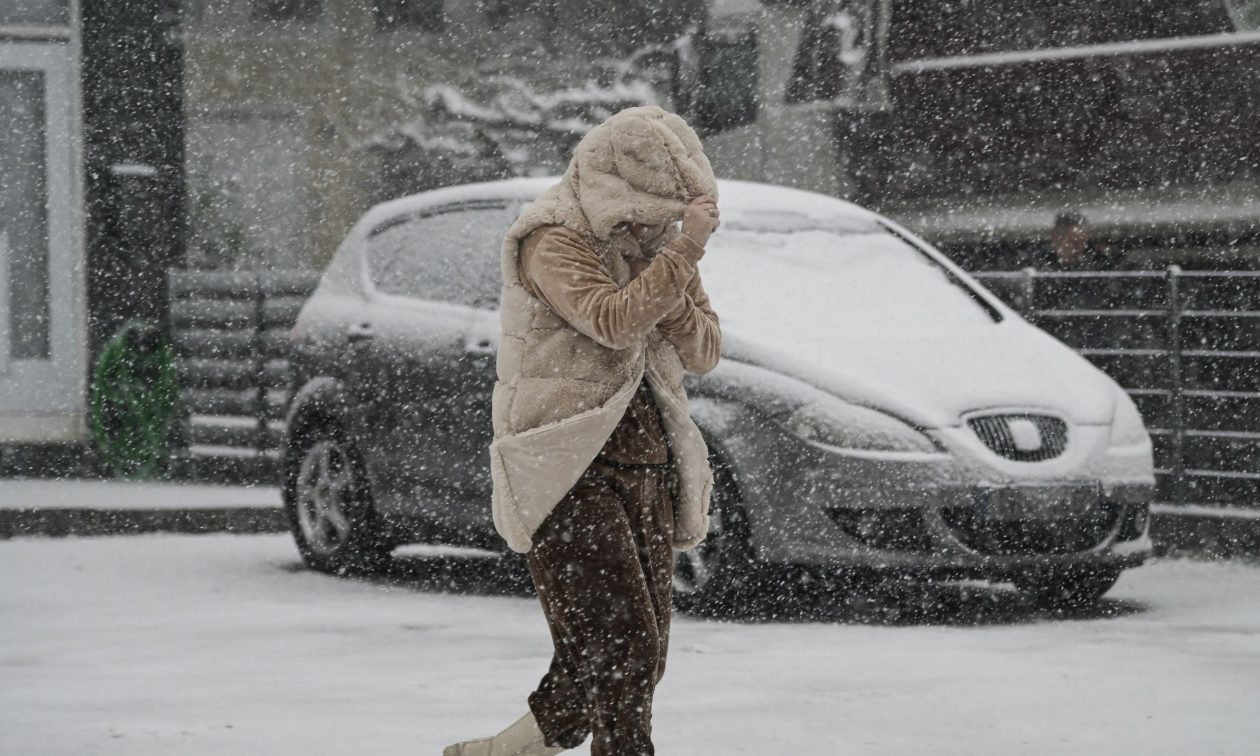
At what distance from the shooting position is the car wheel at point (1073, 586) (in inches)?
367

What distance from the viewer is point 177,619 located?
350 inches

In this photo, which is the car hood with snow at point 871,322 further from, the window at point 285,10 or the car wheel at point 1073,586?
the window at point 285,10

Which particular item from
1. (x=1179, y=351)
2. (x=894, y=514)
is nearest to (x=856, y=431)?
(x=894, y=514)

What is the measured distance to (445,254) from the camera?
991 centimetres

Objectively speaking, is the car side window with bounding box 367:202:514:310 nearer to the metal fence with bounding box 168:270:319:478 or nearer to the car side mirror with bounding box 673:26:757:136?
the metal fence with bounding box 168:270:319:478

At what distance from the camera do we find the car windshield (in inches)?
358

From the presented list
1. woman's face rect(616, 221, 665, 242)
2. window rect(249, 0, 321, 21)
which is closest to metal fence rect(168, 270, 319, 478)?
woman's face rect(616, 221, 665, 242)

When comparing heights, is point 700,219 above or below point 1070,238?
above

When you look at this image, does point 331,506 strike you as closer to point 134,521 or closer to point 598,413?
point 134,521

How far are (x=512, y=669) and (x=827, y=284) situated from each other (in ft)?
8.30

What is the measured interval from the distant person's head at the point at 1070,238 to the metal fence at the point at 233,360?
509 centimetres

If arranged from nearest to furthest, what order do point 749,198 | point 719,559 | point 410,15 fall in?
1. point 719,559
2. point 749,198
3. point 410,15

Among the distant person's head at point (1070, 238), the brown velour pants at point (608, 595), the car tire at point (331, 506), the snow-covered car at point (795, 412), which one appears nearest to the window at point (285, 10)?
the distant person's head at point (1070, 238)

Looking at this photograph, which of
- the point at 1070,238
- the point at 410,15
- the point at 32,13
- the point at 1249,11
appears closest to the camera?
the point at 1070,238
